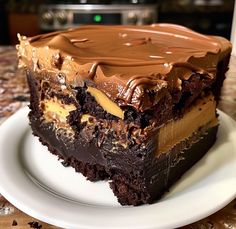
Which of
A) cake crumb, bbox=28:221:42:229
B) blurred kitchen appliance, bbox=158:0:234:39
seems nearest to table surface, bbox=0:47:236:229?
cake crumb, bbox=28:221:42:229

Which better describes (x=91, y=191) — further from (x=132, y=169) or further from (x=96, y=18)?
(x=96, y=18)

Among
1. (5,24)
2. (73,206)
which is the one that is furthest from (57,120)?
(5,24)

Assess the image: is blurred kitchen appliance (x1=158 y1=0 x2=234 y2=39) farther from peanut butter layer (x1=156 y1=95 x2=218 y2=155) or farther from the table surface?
peanut butter layer (x1=156 y1=95 x2=218 y2=155)

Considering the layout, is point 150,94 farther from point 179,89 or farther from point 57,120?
point 57,120

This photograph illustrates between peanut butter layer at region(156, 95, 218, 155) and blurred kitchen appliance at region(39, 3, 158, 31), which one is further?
blurred kitchen appliance at region(39, 3, 158, 31)

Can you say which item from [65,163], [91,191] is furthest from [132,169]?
[65,163]

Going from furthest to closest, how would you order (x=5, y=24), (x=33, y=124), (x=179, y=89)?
1. (x=5, y=24)
2. (x=33, y=124)
3. (x=179, y=89)
